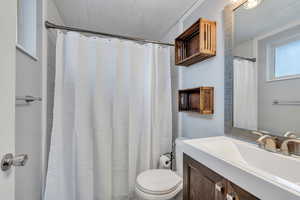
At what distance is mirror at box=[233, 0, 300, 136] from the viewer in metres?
0.84

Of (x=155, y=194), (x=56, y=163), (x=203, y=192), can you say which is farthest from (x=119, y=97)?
(x=203, y=192)

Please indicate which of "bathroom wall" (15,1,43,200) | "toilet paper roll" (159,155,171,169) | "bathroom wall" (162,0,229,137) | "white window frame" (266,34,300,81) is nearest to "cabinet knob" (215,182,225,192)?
"bathroom wall" (162,0,229,137)

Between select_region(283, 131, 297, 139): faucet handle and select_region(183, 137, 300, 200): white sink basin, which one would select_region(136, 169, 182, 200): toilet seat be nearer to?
select_region(183, 137, 300, 200): white sink basin

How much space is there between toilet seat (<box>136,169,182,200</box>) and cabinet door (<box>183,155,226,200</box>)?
0.84ft

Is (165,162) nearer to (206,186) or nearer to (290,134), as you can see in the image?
(206,186)

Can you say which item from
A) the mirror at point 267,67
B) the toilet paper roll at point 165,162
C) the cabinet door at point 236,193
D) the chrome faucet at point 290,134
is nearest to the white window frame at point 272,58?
the mirror at point 267,67

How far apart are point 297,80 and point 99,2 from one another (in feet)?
6.12

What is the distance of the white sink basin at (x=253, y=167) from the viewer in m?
0.50

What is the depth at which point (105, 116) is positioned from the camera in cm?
157

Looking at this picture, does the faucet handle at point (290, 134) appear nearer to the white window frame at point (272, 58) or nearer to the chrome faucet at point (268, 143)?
the chrome faucet at point (268, 143)

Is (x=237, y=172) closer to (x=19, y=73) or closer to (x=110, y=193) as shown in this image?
(x=19, y=73)

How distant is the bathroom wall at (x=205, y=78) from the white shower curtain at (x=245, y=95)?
14cm

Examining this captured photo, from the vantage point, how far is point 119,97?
1.63 m

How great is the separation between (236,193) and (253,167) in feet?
0.99
